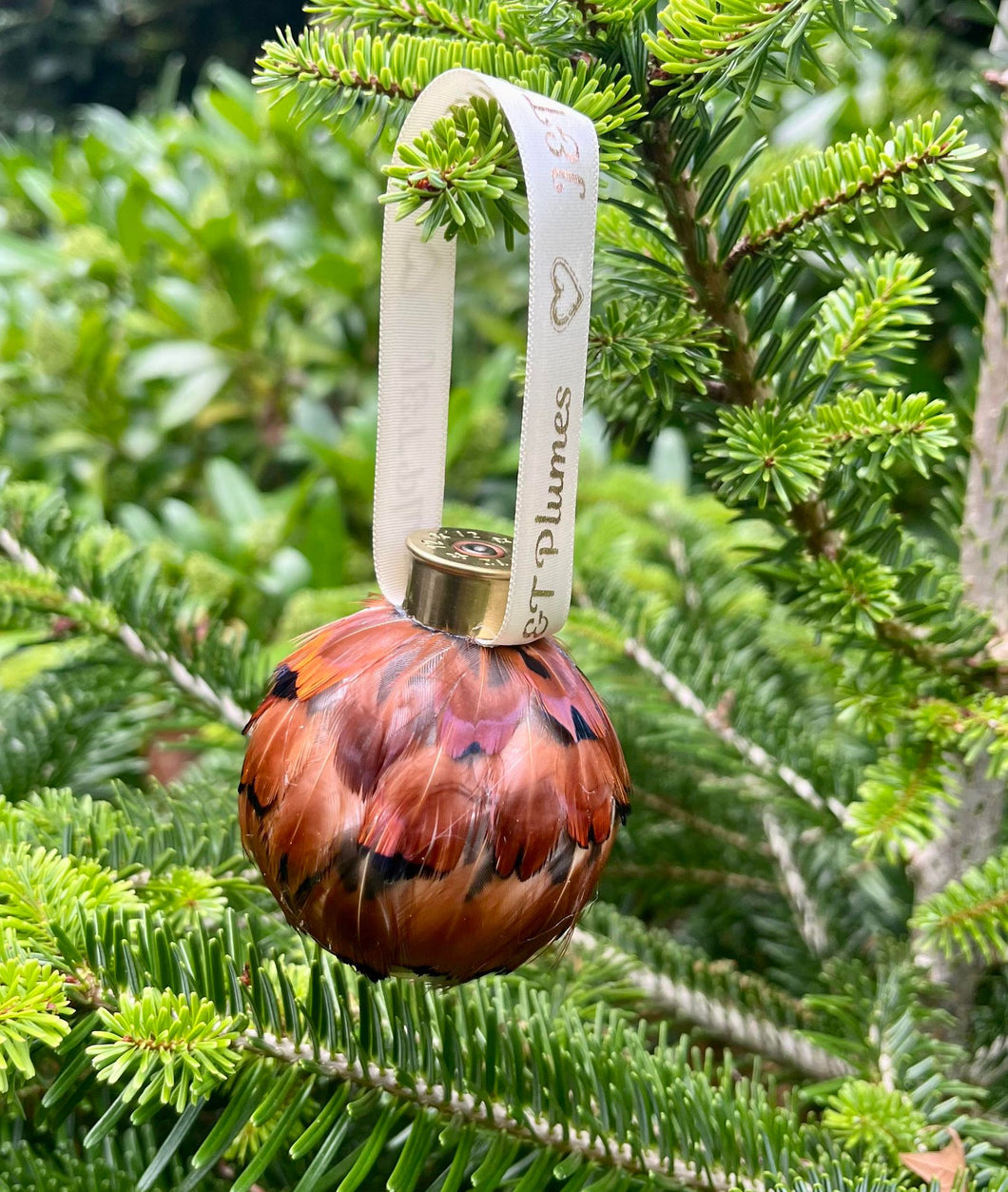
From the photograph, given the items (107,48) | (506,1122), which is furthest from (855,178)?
(107,48)

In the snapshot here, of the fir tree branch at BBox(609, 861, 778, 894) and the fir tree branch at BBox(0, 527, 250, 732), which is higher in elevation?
the fir tree branch at BBox(0, 527, 250, 732)

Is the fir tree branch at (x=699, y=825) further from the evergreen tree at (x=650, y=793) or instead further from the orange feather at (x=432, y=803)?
the orange feather at (x=432, y=803)

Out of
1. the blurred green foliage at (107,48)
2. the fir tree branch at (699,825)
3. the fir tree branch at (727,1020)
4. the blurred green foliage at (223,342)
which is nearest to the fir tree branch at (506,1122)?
the fir tree branch at (727,1020)

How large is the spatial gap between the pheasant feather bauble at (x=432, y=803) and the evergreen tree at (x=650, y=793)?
6cm

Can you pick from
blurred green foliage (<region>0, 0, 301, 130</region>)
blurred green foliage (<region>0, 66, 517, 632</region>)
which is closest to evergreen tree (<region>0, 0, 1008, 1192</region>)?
blurred green foliage (<region>0, 66, 517, 632</region>)

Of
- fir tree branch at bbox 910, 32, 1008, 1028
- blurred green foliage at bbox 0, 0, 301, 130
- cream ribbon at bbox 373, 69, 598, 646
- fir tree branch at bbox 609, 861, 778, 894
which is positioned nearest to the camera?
cream ribbon at bbox 373, 69, 598, 646

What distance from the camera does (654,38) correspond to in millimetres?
277

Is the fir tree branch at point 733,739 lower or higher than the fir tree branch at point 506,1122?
higher

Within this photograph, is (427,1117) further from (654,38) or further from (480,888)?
(654,38)

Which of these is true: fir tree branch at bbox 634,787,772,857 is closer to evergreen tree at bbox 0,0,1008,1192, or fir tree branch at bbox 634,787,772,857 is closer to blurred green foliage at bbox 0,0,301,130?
evergreen tree at bbox 0,0,1008,1192

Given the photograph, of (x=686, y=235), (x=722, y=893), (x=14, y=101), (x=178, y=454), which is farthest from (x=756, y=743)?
(x=14, y=101)

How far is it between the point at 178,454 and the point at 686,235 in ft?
3.24

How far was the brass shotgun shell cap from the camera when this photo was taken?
0.93 feet

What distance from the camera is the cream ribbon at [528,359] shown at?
0.25 meters
